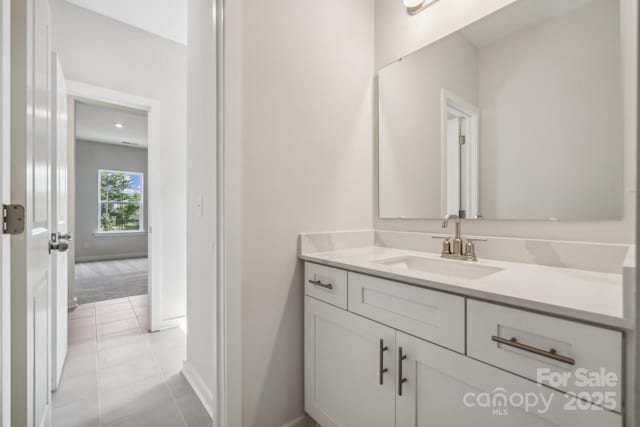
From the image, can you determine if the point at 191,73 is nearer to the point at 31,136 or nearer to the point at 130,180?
the point at 31,136

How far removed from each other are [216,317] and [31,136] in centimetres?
89

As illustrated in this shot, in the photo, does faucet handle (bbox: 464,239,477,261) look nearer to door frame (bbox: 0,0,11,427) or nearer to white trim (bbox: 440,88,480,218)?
white trim (bbox: 440,88,480,218)

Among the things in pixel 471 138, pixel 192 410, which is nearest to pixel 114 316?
pixel 192 410

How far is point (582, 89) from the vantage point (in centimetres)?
105

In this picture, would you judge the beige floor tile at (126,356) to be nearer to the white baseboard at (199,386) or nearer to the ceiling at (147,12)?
the white baseboard at (199,386)

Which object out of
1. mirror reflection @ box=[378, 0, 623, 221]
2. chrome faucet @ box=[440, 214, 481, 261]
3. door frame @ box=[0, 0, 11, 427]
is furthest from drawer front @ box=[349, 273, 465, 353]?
door frame @ box=[0, 0, 11, 427]

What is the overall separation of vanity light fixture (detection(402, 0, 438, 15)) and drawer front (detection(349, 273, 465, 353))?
4.62 feet

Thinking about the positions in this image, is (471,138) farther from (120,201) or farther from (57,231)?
(120,201)

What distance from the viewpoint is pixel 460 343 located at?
82cm

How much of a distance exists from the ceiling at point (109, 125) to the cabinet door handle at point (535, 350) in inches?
172

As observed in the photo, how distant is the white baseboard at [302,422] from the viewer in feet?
4.43

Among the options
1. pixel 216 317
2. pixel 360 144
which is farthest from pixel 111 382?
pixel 360 144

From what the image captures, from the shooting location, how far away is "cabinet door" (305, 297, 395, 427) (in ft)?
3.36

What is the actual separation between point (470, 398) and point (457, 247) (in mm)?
636
